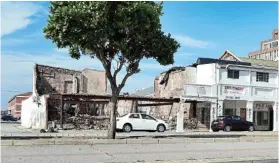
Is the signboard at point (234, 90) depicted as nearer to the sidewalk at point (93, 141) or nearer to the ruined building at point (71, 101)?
the ruined building at point (71, 101)

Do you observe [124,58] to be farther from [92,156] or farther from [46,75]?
[46,75]

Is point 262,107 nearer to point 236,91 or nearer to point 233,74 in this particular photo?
point 236,91

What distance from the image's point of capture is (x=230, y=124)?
38.2 m

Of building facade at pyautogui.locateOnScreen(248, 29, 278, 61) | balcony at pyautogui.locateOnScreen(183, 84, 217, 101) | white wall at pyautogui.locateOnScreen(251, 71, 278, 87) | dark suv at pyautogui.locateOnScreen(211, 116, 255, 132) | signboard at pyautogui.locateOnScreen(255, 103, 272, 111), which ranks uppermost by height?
building facade at pyautogui.locateOnScreen(248, 29, 278, 61)

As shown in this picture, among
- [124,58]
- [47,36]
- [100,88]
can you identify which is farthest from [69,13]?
[100,88]

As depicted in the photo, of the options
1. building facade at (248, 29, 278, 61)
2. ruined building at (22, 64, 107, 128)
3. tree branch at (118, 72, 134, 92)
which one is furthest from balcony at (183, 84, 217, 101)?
building facade at (248, 29, 278, 61)

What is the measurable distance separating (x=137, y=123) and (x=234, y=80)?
15179mm

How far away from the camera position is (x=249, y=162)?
12.4 meters

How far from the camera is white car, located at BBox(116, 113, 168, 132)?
31.2 m

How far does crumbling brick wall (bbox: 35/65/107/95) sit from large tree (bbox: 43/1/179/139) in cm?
2805

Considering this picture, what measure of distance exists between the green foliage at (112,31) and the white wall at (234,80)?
75.3 feet

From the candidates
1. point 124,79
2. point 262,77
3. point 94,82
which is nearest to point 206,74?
point 262,77

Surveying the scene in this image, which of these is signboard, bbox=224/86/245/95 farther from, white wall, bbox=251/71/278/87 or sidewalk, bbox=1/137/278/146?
sidewalk, bbox=1/137/278/146

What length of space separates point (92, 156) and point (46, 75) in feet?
120
